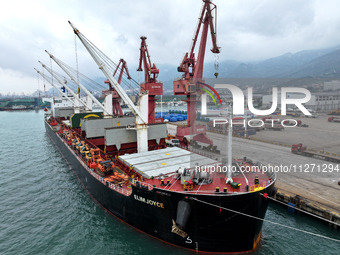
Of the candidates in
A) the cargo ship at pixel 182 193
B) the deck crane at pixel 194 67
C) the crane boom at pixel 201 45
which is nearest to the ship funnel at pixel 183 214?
the cargo ship at pixel 182 193

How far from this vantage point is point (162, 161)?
20.5m

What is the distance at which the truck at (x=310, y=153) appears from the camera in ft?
89.0

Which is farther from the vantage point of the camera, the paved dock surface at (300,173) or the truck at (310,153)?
the truck at (310,153)

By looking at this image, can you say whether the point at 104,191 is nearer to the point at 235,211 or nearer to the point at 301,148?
the point at 235,211

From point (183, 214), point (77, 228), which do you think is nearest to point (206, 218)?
point (183, 214)

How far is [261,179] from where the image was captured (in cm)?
1588

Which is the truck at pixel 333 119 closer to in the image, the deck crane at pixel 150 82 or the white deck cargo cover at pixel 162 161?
the white deck cargo cover at pixel 162 161

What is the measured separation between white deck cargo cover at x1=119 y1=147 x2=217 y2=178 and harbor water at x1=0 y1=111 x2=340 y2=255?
17.2 feet

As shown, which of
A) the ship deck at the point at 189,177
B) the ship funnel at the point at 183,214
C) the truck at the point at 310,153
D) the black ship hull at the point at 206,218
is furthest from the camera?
the truck at the point at 310,153

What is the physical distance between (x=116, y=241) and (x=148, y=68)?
118 feet

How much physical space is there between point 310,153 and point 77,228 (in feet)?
101

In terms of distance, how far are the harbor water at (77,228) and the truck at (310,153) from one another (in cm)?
1230

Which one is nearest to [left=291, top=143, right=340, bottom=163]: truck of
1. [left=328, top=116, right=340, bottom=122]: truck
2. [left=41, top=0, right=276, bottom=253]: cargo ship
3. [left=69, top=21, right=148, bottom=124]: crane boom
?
[left=328, top=116, right=340, bottom=122]: truck

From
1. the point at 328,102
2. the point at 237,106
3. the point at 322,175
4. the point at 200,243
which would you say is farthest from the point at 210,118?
the point at 322,175
